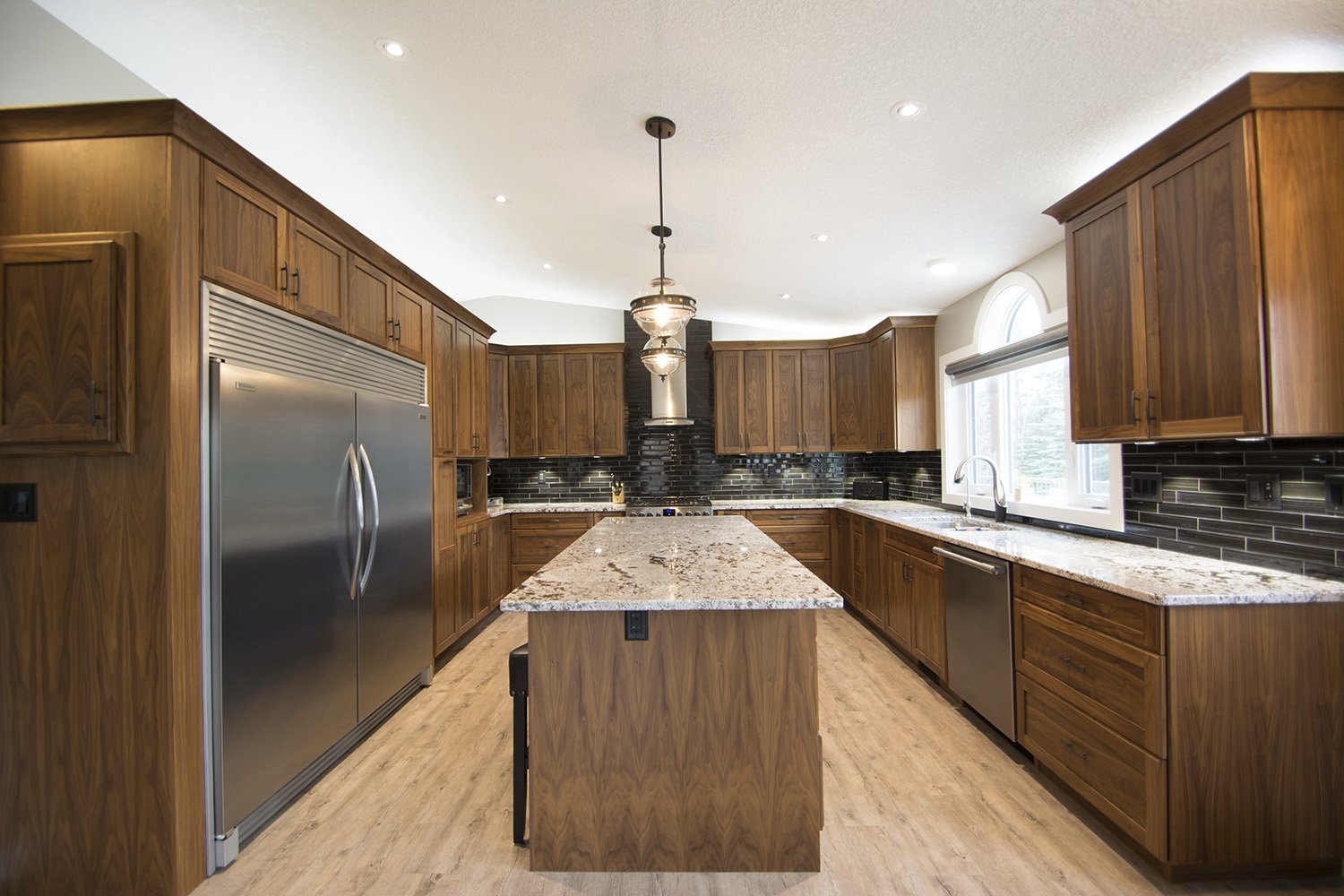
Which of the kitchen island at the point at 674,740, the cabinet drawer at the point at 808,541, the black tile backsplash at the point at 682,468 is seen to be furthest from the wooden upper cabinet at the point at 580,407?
the kitchen island at the point at 674,740

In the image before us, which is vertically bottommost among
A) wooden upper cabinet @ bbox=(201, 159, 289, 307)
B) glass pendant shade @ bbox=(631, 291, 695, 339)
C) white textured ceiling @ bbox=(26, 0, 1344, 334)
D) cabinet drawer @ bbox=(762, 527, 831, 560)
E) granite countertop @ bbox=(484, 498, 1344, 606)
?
cabinet drawer @ bbox=(762, 527, 831, 560)

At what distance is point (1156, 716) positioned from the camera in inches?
64.1

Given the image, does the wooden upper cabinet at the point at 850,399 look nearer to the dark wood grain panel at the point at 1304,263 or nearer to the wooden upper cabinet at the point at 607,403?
the wooden upper cabinet at the point at 607,403

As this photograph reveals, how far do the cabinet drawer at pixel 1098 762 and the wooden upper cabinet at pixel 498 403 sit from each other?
4.19 metres

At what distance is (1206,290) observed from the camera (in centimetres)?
175

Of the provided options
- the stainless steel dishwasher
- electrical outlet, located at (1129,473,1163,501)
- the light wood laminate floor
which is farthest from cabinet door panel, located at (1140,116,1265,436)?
the light wood laminate floor

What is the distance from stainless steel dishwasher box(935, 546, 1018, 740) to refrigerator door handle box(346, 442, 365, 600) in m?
2.74

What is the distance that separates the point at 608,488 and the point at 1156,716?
15.1 ft

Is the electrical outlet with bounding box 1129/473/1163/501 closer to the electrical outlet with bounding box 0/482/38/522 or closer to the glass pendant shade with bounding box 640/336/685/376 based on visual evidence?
the glass pendant shade with bounding box 640/336/685/376

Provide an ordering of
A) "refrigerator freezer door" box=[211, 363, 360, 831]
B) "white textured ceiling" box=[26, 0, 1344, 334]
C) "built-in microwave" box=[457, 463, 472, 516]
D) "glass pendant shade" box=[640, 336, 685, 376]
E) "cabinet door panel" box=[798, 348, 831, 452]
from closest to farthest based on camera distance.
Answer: "white textured ceiling" box=[26, 0, 1344, 334], "refrigerator freezer door" box=[211, 363, 360, 831], "glass pendant shade" box=[640, 336, 685, 376], "built-in microwave" box=[457, 463, 472, 516], "cabinet door panel" box=[798, 348, 831, 452]

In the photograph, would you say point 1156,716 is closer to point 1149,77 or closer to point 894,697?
point 894,697

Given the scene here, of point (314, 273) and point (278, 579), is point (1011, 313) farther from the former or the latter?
point (278, 579)

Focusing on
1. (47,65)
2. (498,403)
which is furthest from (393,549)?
(498,403)

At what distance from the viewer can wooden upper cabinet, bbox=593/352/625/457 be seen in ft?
17.9
